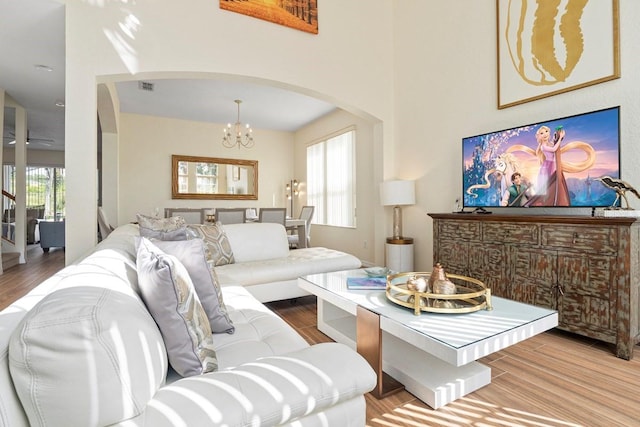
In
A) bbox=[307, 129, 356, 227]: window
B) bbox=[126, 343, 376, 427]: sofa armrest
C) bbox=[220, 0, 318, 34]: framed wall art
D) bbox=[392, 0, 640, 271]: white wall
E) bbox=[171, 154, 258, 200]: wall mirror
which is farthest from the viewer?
bbox=[171, 154, 258, 200]: wall mirror

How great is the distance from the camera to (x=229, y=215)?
5.06 metres

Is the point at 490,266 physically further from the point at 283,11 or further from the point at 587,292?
the point at 283,11

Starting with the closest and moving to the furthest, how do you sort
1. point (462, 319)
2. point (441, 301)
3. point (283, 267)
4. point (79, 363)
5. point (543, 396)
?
point (79, 363), point (462, 319), point (543, 396), point (441, 301), point (283, 267)

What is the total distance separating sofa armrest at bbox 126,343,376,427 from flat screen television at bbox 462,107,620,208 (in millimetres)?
2528

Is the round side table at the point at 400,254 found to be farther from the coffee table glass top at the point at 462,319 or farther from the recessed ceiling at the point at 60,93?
the recessed ceiling at the point at 60,93

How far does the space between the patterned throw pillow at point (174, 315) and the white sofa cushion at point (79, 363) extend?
242 millimetres

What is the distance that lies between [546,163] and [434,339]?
7.24ft

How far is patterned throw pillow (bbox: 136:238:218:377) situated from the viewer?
3.29 feet

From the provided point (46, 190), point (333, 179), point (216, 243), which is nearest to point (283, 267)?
point (216, 243)

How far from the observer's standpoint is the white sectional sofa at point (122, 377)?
0.60 meters

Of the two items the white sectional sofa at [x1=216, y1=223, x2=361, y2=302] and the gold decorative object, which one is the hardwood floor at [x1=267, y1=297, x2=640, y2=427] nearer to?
the gold decorative object

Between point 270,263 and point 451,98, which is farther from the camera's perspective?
point 451,98

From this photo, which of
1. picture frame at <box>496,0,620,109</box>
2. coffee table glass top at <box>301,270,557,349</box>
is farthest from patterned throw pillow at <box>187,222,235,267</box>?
picture frame at <box>496,0,620,109</box>

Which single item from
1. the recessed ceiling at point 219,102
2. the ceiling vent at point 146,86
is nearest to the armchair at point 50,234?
the recessed ceiling at point 219,102
